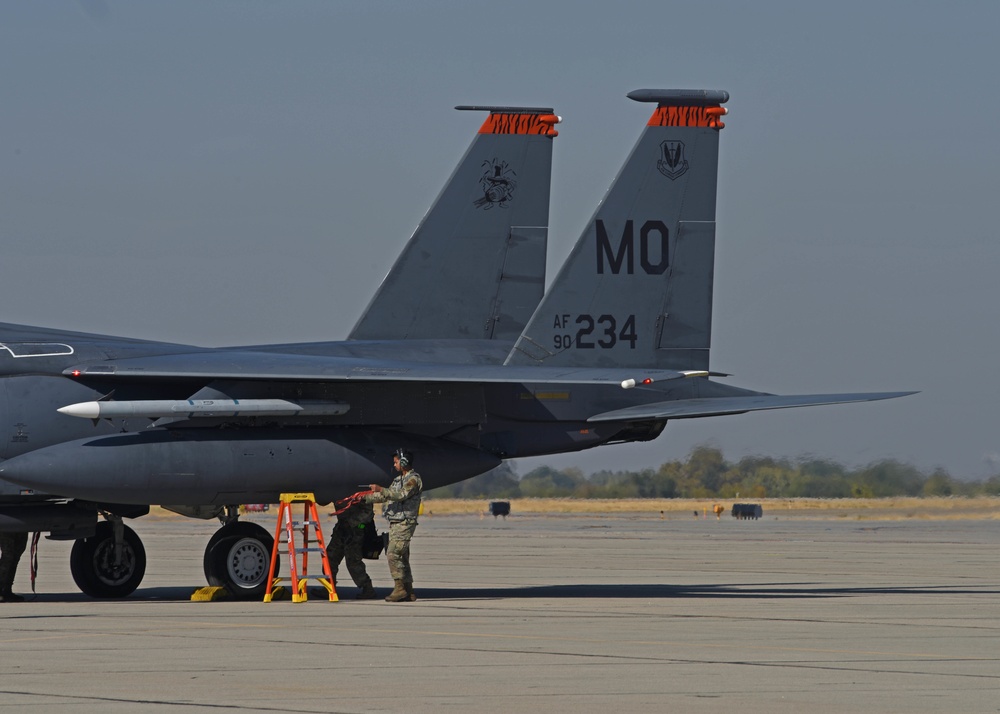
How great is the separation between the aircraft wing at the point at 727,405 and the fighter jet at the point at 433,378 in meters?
0.05

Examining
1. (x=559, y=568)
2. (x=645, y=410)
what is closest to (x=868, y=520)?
(x=559, y=568)

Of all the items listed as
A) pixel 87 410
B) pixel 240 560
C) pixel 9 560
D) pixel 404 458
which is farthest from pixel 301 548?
pixel 9 560

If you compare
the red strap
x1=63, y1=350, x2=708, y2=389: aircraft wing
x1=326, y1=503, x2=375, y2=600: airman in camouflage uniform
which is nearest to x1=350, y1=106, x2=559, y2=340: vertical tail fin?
x1=63, y1=350, x2=708, y2=389: aircraft wing

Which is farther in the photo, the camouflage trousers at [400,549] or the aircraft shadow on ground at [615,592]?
the aircraft shadow on ground at [615,592]

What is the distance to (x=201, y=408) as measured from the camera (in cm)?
1597

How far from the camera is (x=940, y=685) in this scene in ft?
29.2

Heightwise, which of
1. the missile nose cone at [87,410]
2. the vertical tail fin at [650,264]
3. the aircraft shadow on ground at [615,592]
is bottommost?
the aircraft shadow on ground at [615,592]

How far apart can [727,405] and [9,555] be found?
858cm

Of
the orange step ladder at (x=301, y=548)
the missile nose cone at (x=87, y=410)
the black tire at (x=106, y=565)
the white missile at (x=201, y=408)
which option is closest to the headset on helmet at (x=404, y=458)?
the white missile at (x=201, y=408)

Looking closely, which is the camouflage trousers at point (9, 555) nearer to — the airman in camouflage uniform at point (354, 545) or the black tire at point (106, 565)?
the black tire at point (106, 565)

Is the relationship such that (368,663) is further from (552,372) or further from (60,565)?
(60,565)

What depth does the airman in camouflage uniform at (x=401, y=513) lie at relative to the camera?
51.6ft

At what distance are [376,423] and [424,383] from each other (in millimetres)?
737

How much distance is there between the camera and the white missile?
1557cm
